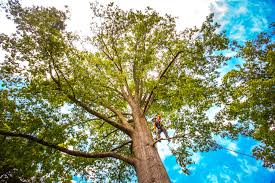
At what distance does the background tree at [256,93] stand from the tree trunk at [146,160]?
13.1ft

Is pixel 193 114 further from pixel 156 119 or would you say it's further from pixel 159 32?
pixel 159 32

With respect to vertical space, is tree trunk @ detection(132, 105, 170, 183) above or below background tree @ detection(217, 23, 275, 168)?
below

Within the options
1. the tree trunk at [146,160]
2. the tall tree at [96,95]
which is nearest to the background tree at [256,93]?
the tall tree at [96,95]

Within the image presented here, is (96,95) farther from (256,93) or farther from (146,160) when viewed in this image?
(256,93)

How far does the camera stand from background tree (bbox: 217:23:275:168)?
8.30 m

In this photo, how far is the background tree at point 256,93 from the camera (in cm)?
830

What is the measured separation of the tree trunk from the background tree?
400cm

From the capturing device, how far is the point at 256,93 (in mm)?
8602

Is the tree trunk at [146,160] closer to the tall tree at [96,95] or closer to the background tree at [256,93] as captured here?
the tall tree at [96,95]

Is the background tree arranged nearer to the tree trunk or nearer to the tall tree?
the tall tree

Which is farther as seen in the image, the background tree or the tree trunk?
the background tree

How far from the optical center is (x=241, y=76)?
34.8 ft

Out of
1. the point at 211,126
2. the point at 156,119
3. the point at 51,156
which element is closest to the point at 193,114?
the point at 211,126

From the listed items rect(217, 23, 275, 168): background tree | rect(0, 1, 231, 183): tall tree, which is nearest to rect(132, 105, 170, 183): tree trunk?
rect(0, 1, 231, 183): tall tree
